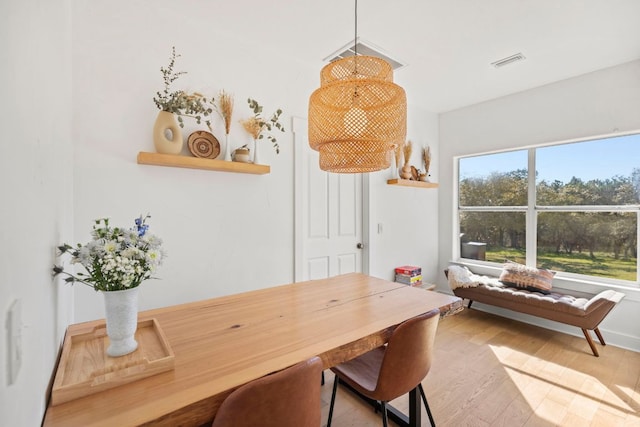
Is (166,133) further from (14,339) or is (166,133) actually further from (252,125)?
(14,339)

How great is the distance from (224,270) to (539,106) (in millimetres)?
3819

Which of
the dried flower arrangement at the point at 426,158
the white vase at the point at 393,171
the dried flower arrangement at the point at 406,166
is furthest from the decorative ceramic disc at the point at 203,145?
the dried flower arrangement at the point at 426,158

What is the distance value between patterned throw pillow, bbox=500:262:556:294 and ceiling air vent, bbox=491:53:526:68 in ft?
7.14

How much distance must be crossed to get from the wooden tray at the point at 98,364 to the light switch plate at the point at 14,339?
386mm

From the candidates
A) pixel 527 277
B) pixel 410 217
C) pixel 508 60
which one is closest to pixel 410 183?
pixel 410 217

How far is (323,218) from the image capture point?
9.99 feet

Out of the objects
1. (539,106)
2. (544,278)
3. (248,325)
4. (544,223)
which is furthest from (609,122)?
(248,325)

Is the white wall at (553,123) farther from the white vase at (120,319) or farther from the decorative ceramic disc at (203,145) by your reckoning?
the white vase at (120,319)

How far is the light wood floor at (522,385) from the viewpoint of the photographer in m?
1.85

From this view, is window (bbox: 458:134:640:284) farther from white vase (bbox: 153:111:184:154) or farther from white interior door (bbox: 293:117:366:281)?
white vase (bbox: 153:111:184:154)

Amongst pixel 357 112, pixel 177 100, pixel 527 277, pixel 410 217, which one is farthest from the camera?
pixel 410 217

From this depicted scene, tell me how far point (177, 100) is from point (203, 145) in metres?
Answer: 0.34

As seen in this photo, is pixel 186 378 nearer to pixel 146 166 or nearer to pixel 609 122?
pixel 146 166

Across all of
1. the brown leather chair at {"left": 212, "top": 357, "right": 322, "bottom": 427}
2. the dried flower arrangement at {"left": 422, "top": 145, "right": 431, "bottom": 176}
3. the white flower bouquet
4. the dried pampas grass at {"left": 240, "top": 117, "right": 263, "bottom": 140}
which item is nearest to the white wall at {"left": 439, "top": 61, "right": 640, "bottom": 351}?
the dried flower arrangement at {"left": 422, "top": 145, "right": 431, "bottom": 176}
